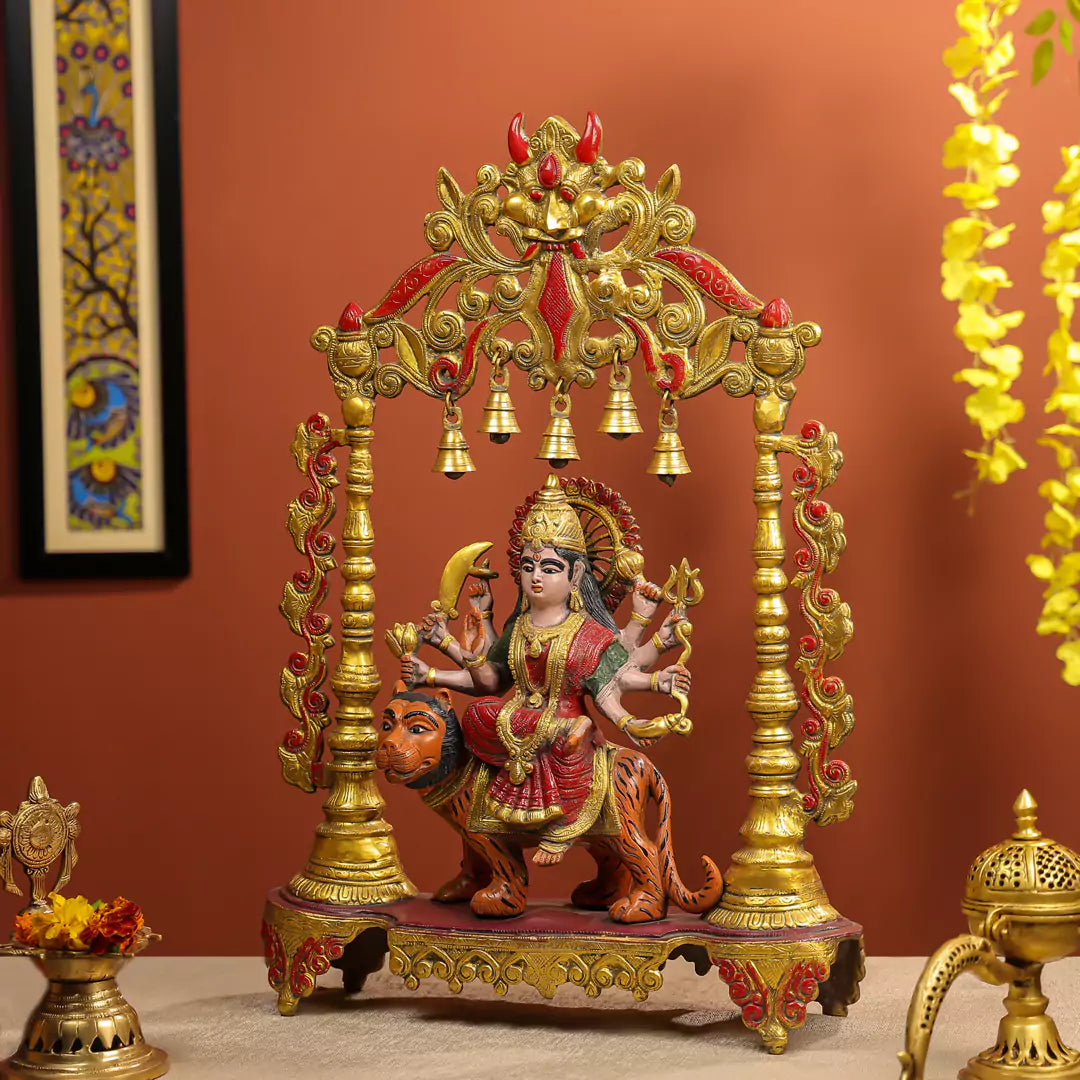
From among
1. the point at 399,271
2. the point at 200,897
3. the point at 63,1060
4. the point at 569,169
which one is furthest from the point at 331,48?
the point at 63,1060

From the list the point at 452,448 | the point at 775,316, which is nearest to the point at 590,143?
the point at 775,316

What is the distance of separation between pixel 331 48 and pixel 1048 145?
1121mm

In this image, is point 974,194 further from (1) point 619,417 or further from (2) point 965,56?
(1) point 619,417

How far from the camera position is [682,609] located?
219 cm

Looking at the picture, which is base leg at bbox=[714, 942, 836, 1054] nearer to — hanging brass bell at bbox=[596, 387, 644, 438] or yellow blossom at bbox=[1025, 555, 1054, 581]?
yellow blossom at bbox=[1025, 555, 1054, 581]

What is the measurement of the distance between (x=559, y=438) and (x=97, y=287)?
88 cm

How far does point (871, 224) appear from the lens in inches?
100

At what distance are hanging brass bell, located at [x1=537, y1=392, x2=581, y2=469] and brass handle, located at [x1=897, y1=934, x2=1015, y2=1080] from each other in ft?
2.73

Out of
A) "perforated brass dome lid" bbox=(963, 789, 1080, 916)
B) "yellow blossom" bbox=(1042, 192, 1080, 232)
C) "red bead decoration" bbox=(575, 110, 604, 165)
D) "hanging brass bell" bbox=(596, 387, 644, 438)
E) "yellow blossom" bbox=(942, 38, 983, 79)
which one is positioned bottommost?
"perforated brass dome lid" bbox=(963, 789, 1080, 916)

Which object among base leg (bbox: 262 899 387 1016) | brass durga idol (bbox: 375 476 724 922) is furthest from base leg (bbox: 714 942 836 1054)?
base leg (bbox: 262 899 387 1016)

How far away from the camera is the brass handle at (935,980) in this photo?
1.60 meters

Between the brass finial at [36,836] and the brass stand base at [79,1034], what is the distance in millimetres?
126

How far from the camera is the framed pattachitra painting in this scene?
2.61 m

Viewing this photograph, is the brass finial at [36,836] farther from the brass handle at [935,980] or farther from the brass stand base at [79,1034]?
the brass handle at [935,980]
